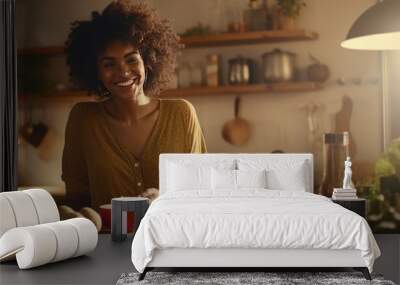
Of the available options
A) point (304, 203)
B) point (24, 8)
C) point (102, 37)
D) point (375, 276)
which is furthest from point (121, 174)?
point (375, 276)

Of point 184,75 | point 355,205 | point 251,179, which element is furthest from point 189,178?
point 355,205

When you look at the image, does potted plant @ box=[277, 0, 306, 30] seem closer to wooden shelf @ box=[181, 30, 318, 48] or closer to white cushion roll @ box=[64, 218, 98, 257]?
wooden shelf @ box=[181, 30, 318, 48]

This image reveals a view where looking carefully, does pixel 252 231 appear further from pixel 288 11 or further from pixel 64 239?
pixel 288 11

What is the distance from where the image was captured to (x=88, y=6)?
24.1 ft

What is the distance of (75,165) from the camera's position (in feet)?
24.2

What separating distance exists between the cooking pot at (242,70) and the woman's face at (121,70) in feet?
3.26

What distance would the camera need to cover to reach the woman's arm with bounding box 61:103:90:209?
289 inches

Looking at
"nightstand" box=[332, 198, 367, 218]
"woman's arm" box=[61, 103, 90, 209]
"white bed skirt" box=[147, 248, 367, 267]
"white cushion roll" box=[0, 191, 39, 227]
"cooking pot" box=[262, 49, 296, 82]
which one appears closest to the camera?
"white bed skirt" box=[147, 248, 367, 267]

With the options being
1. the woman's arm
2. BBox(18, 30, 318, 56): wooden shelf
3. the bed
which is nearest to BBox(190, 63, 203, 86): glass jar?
BBox(18, 30, 318, 56): wooden shelf

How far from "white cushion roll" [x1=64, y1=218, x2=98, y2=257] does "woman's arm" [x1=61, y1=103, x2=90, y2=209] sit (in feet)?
6.06

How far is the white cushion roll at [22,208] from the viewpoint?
527 centimetres

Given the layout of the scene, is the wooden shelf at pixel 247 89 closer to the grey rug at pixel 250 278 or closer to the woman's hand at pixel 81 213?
the woman's hand at pixel 81 213

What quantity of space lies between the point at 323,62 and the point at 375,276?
296cm

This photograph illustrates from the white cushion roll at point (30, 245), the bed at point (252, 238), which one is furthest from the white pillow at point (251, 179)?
the white cushion roll at point (30, 245)
